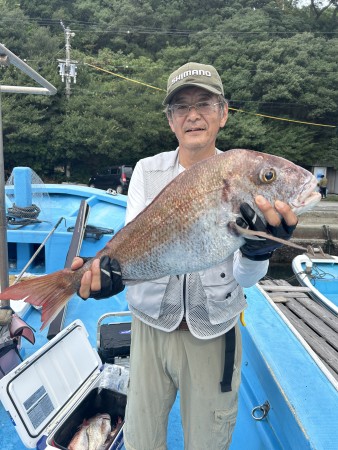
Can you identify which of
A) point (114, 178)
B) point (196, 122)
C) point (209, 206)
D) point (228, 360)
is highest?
point (196, 122)

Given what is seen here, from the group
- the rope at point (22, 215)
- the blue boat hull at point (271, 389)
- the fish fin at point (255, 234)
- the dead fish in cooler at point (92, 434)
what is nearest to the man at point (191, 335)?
the fish fin at point (255, 234)

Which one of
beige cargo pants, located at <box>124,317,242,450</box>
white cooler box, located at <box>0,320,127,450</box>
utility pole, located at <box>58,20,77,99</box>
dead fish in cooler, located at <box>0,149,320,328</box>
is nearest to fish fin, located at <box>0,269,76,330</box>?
dead fish in cooler, located at <box>0,149,320,328</box>

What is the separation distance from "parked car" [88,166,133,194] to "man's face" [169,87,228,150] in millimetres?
21172

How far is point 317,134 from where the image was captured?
32.2m

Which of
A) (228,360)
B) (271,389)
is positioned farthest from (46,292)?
(271,389)

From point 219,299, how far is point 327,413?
123cm

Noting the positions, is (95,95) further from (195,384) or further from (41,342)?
(195,384)

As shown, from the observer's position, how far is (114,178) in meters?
24.3

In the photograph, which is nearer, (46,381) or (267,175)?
(267,175)

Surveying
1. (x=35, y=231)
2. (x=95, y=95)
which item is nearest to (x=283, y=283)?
(x=35, y=231)

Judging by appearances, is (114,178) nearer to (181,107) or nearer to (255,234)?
(181,107)

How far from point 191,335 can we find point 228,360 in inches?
9.8

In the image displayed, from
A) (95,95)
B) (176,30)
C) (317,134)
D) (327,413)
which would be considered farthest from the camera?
(176,30)

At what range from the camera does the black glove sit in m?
1.76
